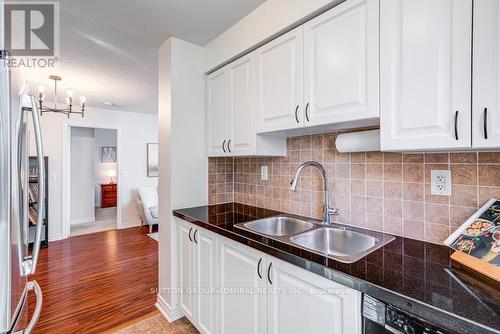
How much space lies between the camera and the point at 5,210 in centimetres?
86

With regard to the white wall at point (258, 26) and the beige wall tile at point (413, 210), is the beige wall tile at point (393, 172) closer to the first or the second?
the beige wall tile at point (413, 210)

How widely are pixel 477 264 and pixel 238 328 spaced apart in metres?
1.14

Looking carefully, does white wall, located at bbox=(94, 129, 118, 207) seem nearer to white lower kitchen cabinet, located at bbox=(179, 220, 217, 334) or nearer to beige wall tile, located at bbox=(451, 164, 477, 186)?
white lower kitchen cabinet, located at bbox=(179, 220, 217, 334)

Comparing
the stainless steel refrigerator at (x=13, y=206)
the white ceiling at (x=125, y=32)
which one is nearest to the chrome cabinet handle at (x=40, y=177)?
the stainless steel refrigerator at (x=13, y=206)

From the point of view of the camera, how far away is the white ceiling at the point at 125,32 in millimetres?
1610

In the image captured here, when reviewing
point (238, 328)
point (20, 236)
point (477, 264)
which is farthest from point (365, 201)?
point (20, 236)

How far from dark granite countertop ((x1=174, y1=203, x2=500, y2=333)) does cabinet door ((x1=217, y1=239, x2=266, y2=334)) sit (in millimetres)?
118

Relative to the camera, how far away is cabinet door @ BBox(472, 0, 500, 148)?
79 cm

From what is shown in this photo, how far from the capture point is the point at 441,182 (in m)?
1.14

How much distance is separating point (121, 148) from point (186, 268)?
3.68m

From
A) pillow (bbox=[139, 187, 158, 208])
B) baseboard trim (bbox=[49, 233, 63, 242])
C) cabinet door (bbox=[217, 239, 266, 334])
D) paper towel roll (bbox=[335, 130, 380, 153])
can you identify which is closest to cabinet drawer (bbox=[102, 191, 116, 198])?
baseboard trim (bbox=[49, 233, 63, 242])

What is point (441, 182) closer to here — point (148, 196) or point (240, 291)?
point (240, 291)

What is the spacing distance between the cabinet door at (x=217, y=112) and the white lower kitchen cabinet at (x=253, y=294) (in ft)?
2.33

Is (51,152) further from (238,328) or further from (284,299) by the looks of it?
(284,299)
